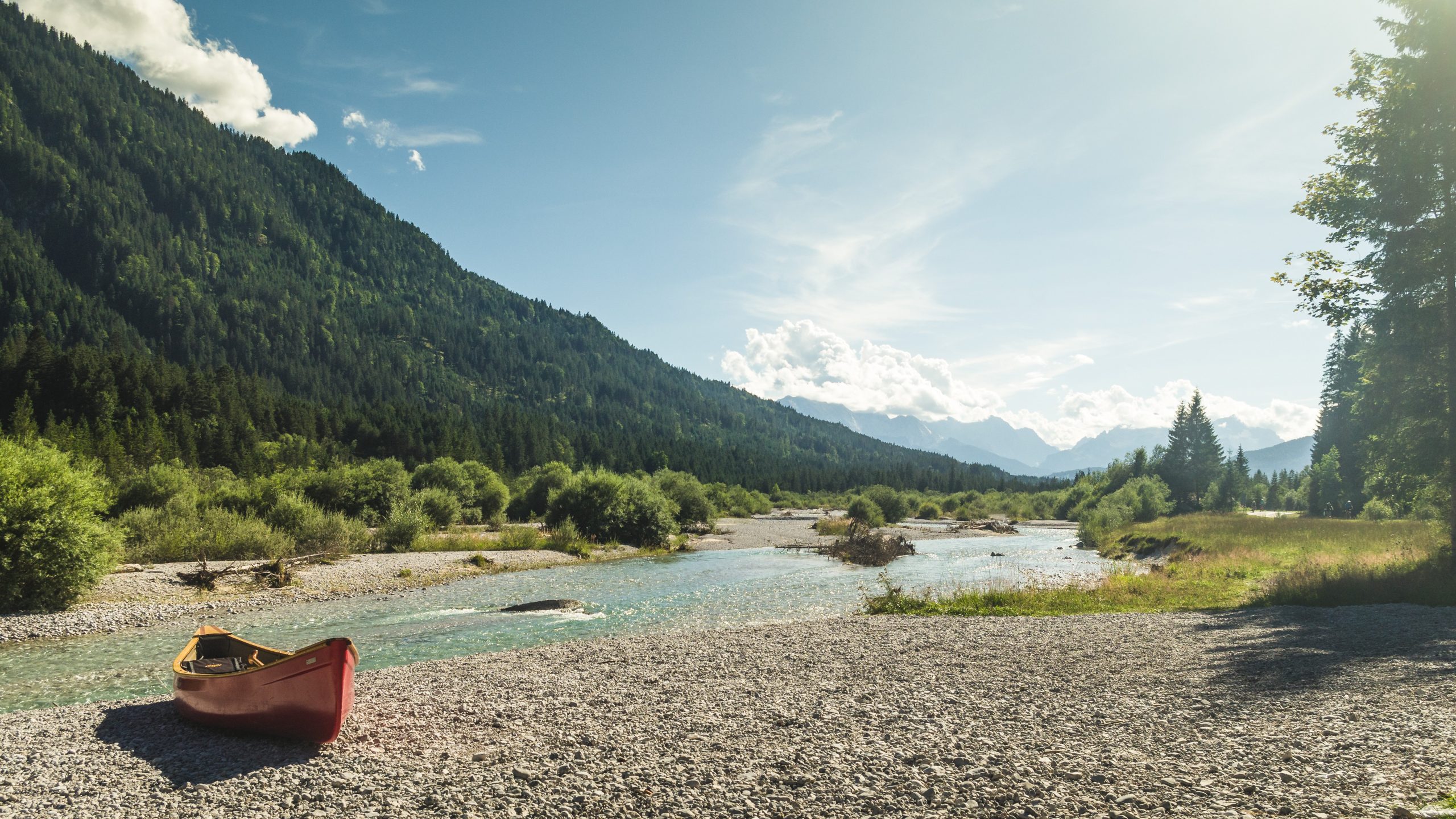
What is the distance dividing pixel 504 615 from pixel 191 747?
1399cm

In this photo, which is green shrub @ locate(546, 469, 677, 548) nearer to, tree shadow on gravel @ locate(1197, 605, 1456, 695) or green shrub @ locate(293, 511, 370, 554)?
green shrub @ locate(293, 511, 370, 554)

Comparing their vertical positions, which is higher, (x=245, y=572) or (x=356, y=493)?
(x=356, y=493)

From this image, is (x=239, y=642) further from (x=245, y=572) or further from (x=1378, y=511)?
(x=1378, y=511)

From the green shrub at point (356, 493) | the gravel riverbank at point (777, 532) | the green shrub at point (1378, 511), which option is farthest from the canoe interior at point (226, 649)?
the green shrub at point (1378, 511)

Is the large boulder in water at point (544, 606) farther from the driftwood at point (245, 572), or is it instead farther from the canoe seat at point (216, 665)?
the canoe seat at point (216, 665)

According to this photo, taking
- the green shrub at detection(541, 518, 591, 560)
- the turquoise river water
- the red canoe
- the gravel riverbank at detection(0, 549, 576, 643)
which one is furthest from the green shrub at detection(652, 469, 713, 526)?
the red canoe

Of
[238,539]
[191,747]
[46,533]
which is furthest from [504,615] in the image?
[238,539]

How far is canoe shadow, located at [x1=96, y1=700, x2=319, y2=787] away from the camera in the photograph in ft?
31.0

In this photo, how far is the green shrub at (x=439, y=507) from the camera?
168ft

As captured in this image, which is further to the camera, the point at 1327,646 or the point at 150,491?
the point at 150,491

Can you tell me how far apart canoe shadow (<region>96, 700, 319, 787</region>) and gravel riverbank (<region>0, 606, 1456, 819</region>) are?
5 cm

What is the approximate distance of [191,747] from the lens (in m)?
10.4

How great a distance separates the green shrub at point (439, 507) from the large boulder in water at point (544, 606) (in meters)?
28.9

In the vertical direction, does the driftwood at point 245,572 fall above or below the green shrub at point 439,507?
below
